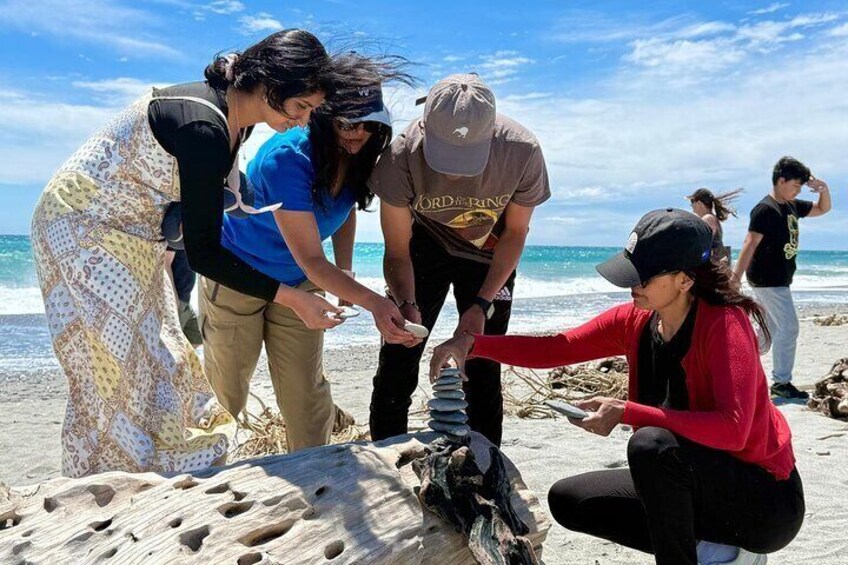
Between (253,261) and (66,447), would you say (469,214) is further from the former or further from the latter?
(66,447)

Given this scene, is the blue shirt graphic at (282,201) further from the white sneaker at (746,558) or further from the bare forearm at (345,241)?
the white sneaker at (746,558)

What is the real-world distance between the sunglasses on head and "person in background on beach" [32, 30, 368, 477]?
0.41 metres

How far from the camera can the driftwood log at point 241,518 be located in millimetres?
2230

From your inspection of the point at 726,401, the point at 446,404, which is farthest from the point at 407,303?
the point at 726,401

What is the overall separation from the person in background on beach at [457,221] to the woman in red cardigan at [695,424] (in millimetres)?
682

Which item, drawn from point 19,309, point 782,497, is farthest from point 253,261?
point 19,309

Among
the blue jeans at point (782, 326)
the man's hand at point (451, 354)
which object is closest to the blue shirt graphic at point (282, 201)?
the man's hand at point (451, 354)

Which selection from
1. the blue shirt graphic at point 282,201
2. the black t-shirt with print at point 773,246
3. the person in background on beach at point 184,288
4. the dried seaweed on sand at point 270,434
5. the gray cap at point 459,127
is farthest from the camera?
the black t-shirt with print at point 773,246

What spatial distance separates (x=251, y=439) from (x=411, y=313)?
2.18m

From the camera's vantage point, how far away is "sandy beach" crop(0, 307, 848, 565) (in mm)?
3756

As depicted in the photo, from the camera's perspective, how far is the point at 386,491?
2551 mm

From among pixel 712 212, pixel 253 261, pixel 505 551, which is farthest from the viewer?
pixel 712 212

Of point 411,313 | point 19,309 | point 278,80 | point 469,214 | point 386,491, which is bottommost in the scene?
point 19,309

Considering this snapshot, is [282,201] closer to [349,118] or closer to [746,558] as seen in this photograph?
[349,118]
